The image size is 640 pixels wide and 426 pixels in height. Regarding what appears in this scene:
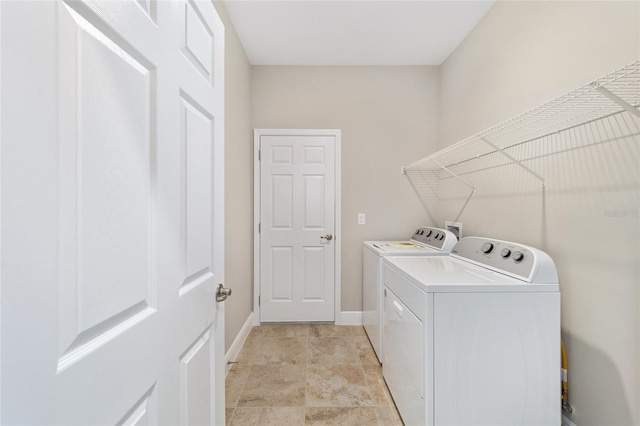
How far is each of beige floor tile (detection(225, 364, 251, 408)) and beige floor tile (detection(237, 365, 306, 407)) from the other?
0.03 meters

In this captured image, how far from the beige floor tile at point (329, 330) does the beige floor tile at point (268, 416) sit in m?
0.95

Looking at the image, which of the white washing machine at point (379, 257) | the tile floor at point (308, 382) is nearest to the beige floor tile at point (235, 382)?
the tile floor at point (308, 382)

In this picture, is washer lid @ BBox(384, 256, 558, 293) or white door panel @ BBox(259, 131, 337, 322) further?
white door panel @ BBox(259, 131, 337, 322)

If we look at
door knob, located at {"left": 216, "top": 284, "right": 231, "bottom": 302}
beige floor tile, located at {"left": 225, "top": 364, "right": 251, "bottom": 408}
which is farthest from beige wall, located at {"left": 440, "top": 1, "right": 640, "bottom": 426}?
beige floor tile, located at {"left": 225, "top": 364, "right": 251, "bottom": 408}

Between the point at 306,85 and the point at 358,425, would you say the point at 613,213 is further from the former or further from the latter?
the point at 306,85

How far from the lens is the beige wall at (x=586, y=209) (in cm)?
107

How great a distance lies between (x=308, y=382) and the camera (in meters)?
1.83

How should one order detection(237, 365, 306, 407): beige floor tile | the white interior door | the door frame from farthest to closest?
the door frame < detection(237, 365, 306, 407): beige floor tile < the white interior door

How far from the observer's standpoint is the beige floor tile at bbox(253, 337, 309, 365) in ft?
6.84

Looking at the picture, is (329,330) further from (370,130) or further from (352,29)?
(352,29)

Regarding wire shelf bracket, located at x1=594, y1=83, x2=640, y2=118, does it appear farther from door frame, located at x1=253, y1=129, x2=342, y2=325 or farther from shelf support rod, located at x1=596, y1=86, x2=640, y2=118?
door frame, located at x1=253, y1=129, x2=342, y2=325

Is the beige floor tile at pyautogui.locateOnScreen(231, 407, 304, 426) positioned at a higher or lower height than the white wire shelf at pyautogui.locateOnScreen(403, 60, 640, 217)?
lower

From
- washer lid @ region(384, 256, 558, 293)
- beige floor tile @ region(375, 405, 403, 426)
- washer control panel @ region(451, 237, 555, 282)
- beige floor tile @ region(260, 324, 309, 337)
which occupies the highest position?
washer control panel @ region(451, 237, 555, 282)

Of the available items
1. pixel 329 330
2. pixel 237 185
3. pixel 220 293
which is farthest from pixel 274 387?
pixel 237 185
